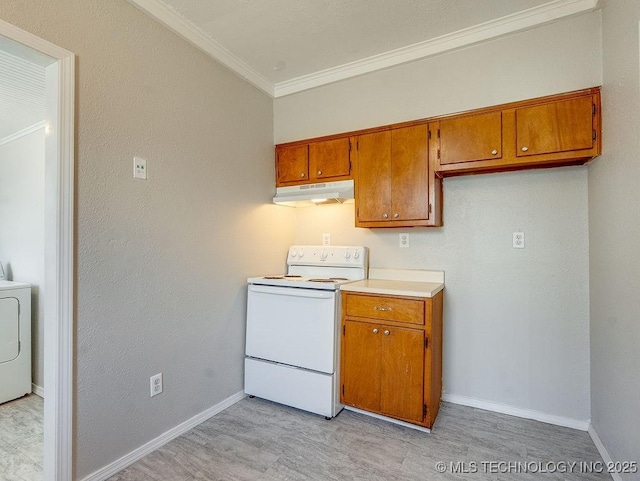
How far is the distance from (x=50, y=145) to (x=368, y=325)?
2.00m

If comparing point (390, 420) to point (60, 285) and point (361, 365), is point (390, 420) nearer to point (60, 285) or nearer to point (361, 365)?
point (361, 365)

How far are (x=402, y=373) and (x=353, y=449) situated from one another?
1.72ft

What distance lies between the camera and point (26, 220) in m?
3.02

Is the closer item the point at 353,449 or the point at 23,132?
the point at 353,449

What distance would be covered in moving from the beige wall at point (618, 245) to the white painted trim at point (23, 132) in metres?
4.27

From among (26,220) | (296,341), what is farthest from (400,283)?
(26,220)

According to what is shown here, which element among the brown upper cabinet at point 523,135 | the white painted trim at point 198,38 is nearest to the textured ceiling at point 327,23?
the white painted trim at point 198,38

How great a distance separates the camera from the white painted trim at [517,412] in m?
2.05

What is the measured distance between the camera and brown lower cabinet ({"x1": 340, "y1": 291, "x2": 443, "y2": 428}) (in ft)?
6.53

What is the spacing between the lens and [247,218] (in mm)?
2598

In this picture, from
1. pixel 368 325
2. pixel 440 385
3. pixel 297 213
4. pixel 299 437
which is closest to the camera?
pixel 299 437

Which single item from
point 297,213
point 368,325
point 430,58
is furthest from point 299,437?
point 430,58

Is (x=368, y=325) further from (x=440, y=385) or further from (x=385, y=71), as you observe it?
(x=385, y=71)

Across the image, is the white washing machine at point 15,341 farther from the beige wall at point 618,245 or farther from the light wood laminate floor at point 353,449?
the beige wall at point 618,245
